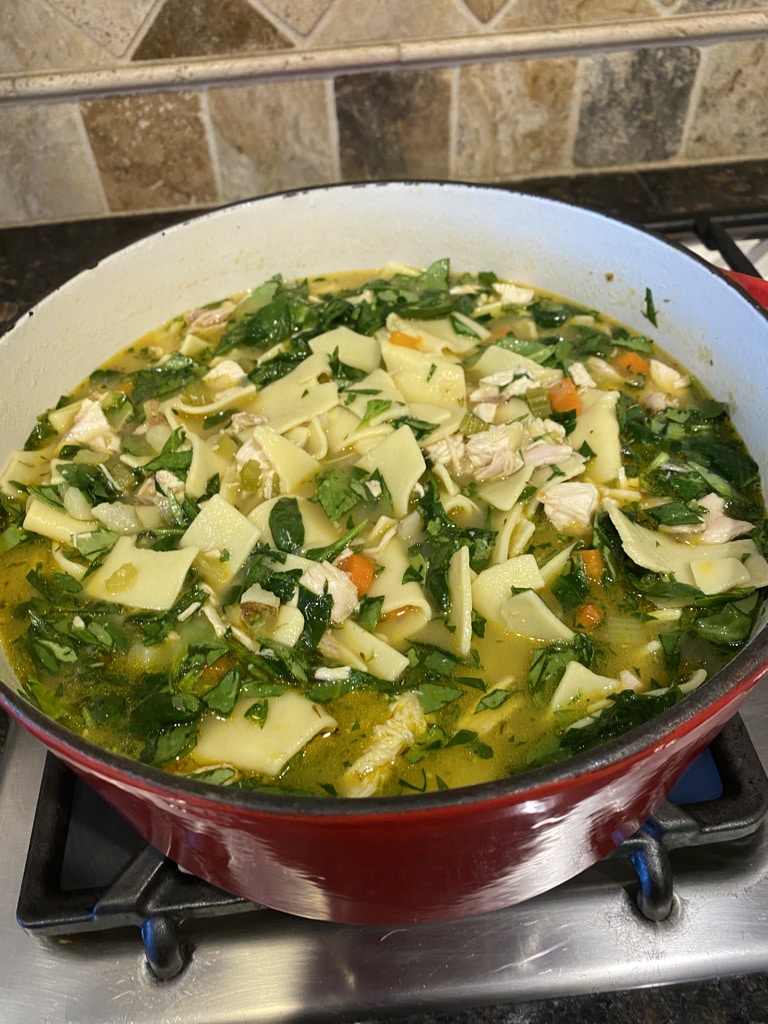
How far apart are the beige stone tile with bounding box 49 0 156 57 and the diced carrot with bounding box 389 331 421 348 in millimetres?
1697

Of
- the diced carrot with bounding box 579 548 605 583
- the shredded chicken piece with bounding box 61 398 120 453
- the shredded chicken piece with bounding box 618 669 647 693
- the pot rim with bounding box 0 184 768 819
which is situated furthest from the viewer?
the shredded chicken piece with bounding box 61 398 120 453

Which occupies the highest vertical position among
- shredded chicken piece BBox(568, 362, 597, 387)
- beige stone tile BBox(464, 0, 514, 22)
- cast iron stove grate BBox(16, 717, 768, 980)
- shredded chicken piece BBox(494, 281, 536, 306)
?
beige stone tile BBox(464, 0, 514, 22)

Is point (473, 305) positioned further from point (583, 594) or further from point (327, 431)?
point (583, 594)

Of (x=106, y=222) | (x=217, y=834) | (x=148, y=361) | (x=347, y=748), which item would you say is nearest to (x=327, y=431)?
(x=148, y=361)

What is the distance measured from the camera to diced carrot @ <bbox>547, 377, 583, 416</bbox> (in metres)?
2.67

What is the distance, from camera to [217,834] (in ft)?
4.59

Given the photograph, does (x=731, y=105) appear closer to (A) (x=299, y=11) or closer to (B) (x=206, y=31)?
(A) (x=299, y=11)

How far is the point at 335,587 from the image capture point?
210 centimetres

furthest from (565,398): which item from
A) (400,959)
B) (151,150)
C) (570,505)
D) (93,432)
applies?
(151,150)

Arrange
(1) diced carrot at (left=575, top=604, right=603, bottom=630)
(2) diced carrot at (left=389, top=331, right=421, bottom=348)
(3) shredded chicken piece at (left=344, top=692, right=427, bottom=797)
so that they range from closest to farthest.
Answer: (3) shredded chicken piece at (left=344, top=692, right=427, bottom=797), (1) diced carrot at (left=575, top=604, right=603, bottom=630), (2) diced carrot at (left=389, top=331, right=421, bottom=348)

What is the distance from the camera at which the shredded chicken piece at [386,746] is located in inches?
69.8

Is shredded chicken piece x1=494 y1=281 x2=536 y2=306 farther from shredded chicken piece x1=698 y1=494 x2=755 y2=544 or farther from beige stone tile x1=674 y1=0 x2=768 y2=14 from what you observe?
beige stone tile x1=674 y1=0 x2=768 y2=14

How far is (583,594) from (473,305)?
1.38 m

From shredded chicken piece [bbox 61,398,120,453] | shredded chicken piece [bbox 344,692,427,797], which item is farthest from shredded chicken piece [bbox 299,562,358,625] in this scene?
shredded chicken piece [bbox 61,398,120,453]
